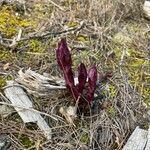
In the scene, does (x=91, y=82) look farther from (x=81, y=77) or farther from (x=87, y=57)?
(x=87, y=57)

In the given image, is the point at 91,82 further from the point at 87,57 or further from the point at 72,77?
the point at 87,57

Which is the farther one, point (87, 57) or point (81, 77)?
point (87, 57)

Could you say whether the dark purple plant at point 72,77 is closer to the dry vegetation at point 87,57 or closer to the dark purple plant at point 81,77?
the dark purple plant at point 81,77

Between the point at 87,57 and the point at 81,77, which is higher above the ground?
the point at 81,77

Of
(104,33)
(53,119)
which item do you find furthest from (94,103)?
(104,33)

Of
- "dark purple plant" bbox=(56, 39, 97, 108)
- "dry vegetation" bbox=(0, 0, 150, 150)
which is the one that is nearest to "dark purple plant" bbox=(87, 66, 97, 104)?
"dark purple plant" bbox=(56, 39, 97, 108)

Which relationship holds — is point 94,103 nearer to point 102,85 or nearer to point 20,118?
point 102,85

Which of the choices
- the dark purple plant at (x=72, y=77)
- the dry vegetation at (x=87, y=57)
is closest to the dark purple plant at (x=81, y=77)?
the dark purple plant at (x=72, y=77)

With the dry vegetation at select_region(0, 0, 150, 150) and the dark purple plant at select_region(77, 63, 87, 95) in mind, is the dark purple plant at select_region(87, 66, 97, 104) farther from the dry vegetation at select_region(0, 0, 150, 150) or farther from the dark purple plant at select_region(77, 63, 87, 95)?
the dry vegetation at select_region(0, 0, 150, 150)

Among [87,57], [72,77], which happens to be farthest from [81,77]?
[87,57]
